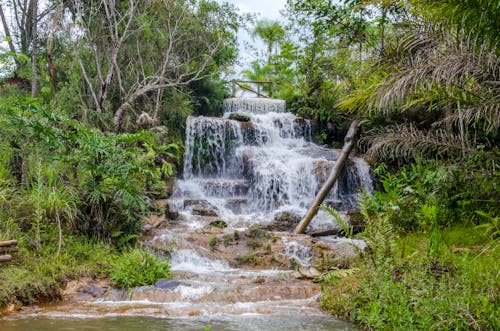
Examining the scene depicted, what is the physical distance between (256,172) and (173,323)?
8.51 m

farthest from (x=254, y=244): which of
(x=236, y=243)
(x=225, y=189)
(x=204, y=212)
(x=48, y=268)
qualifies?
(x=225, y=189)

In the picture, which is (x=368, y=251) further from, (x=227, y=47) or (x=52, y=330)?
(x=227, y=47)

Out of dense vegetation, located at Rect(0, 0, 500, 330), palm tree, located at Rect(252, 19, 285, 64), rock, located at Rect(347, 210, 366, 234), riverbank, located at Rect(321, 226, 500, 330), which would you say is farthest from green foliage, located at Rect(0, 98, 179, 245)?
palm tree, located at Rect(252, 19, 285, 64)

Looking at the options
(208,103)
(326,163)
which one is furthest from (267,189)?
(208,103)

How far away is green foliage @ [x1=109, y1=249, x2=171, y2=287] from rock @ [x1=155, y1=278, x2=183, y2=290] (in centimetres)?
12

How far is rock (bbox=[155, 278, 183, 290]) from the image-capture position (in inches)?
243

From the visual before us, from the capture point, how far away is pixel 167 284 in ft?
20.5

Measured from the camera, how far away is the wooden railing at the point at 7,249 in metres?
5.63

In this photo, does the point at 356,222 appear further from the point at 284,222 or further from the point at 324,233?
the point at 284,222

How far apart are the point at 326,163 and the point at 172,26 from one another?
22.4 feet

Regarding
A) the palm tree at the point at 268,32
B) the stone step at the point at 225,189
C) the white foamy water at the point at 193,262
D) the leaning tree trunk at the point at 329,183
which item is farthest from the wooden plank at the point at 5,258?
the palm tree at the point at 268,32

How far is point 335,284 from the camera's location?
5.78 m

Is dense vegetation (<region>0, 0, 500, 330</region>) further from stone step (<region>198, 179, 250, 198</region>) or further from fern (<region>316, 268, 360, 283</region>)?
stone step (<region>198, 179, 250, 198</region>)

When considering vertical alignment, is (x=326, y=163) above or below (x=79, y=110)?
below
